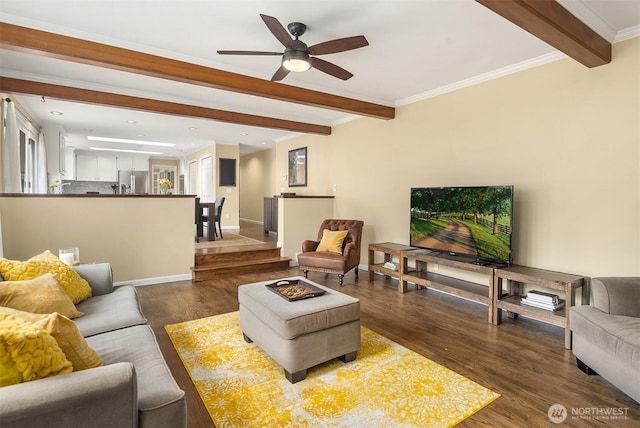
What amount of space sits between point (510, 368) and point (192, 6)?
3.64 meters

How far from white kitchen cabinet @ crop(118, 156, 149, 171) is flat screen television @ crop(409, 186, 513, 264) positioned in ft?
34.0

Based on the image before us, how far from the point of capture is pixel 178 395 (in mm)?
1394

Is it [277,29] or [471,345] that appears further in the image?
[471,345]

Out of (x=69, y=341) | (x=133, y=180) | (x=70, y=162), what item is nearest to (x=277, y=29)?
(x=69, y=341)

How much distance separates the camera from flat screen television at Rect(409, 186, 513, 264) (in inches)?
136

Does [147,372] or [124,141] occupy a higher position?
[124,141]

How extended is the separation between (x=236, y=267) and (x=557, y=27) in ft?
15.6

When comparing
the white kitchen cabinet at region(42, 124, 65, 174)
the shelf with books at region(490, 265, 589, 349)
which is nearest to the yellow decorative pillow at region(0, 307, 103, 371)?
the shelf with books at region(490, 265, 589, 349)

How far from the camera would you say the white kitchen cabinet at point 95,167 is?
10.7 m

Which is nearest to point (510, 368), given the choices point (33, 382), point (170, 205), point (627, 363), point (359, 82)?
point (627, 363)

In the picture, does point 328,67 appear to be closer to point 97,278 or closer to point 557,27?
point 557,27

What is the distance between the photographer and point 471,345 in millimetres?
2857

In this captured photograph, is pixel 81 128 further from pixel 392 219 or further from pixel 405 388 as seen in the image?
pixel 405 388

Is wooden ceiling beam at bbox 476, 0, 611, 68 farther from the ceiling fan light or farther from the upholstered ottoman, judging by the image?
the upholstered ottoman
